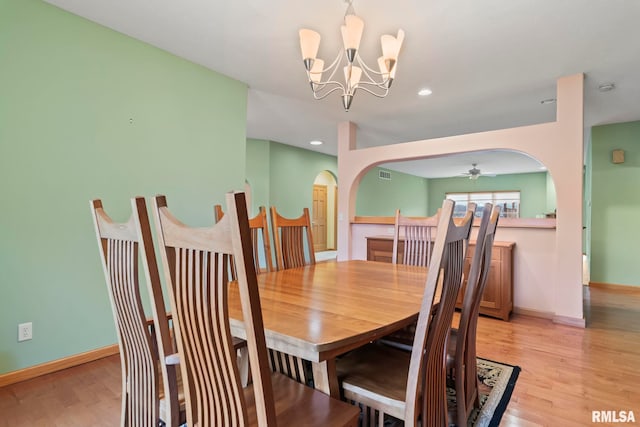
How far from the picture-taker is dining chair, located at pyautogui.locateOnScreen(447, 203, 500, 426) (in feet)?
4.29

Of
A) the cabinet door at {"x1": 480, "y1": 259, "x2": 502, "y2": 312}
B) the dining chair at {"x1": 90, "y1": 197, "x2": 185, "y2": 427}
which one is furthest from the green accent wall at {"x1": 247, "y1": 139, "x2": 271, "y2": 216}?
the dining chair at {"x1": 90, "y1": 197, "x2": 185, "y2": 427}

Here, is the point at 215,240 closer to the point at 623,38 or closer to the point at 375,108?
the point at 623,38

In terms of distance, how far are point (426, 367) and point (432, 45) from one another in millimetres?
2478

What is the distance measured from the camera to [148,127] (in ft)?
8.66

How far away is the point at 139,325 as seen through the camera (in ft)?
3.55

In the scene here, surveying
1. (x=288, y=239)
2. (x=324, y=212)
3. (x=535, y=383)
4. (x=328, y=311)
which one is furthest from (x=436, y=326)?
(x=324, y=212)

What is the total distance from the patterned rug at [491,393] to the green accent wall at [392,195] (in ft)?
18.5

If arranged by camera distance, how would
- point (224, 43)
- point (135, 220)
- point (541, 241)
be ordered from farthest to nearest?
point (541, 241), point (224, 43), point (135, 220)

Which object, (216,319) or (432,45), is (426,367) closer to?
(216,319)

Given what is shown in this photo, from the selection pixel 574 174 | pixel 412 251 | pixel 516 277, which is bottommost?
pixel 516 277

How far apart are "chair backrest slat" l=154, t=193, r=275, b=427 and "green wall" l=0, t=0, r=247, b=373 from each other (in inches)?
71.7

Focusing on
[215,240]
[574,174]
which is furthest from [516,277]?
[215,240]

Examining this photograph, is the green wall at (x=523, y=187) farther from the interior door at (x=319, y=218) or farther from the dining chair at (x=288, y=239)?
the dining chair at (x=288, y=239)

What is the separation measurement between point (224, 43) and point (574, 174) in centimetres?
335
